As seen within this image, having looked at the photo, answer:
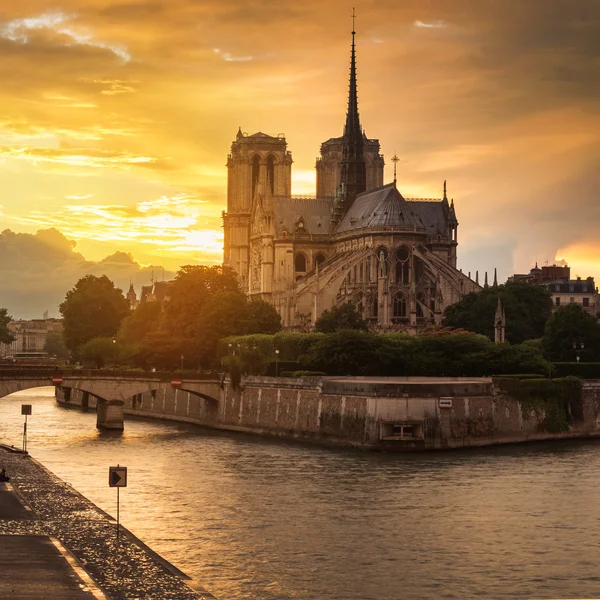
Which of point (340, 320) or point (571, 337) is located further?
point (340, 320)

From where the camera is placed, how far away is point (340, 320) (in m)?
118

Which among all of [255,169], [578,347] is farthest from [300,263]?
[578,347]

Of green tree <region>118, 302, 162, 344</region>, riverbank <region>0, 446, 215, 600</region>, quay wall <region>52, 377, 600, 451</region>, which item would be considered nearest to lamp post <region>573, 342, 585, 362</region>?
quay wall <region>52, 377, 600, 451</region>

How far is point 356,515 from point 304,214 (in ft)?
361

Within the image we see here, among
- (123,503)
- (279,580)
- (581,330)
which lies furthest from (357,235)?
(279,580)

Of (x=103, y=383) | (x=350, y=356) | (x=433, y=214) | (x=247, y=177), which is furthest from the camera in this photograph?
(x=247, y=177)

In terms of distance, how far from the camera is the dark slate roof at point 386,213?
13712 centimetres

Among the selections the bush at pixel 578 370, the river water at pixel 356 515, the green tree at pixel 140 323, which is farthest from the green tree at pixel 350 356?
the green tree at pixel 140 323

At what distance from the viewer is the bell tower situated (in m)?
172

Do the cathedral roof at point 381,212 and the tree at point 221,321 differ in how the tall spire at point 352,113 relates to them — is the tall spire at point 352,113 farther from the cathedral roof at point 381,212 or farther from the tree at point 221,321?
the tree at point 221,321

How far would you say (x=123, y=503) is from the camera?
48188mm

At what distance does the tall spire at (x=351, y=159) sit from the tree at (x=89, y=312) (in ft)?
90.7

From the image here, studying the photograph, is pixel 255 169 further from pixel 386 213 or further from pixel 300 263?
pixel 386 213

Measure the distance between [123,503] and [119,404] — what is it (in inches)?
1387
